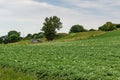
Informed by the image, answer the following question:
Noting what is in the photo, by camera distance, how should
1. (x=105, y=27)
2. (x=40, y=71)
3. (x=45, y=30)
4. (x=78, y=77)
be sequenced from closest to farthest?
1. (x=78, y=77)
2. (x=40, y=71)
3. (x=105, y=27)
4. (x=45, y=30)

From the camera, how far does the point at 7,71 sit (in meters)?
18.1

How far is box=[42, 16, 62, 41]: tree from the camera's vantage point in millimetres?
123500

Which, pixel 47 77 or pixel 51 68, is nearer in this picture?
pixel 47 77

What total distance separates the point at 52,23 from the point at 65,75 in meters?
113

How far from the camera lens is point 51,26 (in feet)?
417

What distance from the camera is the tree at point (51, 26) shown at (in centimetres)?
12350

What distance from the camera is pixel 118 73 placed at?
1602cm

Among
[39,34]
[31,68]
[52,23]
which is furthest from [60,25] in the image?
[31,68]

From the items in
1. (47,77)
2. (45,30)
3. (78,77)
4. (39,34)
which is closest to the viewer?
(78,77)

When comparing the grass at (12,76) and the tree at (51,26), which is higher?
Answer: the tree at (51,26)

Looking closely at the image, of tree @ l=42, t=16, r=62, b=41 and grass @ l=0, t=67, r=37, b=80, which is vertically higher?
tree @ l=42, t=16, r=62, b=41

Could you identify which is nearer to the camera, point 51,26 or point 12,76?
point 12,76

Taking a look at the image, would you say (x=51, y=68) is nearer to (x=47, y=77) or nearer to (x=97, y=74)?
(x=47, y=77)

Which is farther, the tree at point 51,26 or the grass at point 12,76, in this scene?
the tree at point 51,26
